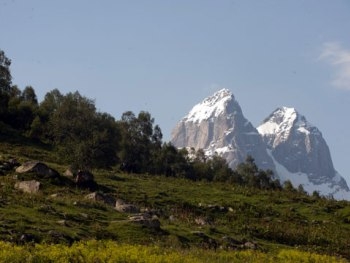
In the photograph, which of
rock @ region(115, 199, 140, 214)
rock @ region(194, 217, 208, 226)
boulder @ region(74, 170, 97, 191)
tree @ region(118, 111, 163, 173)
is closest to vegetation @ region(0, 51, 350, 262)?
rock @ region(194, 217, 208, 226)

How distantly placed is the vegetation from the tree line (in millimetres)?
318

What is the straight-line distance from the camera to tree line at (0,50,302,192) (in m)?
68.4

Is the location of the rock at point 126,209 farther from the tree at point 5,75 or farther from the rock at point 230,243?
the tree at point 5,75

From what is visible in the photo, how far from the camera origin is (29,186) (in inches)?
Answer: 1373

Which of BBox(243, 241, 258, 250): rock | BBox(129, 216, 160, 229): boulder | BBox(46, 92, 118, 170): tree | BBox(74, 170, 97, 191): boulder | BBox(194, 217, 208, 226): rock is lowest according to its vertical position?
BBox(243, 241, 258, 250): rock

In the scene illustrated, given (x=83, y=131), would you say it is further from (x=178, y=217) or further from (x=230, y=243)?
(x=230, y=243)

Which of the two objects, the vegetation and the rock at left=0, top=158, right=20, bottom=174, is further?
the rock at left=0, top=158, right=20, bottom=174

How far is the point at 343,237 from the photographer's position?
38344 mm

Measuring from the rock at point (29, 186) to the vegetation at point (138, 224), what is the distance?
1.65 feet

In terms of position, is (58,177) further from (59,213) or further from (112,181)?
(59,213)

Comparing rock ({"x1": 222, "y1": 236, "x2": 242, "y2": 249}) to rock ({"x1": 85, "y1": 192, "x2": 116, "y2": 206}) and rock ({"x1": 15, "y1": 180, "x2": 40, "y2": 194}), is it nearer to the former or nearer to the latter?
rock ({"x1": 85, "y1": 192, "x2": 116, "y2": 206})

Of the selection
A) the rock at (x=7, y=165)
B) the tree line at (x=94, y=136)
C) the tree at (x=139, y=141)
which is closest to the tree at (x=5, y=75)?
the tree line at (x=94, y=136)

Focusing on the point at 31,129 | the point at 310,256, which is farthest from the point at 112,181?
the point at 31,129

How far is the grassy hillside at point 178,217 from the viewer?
2456 cm
